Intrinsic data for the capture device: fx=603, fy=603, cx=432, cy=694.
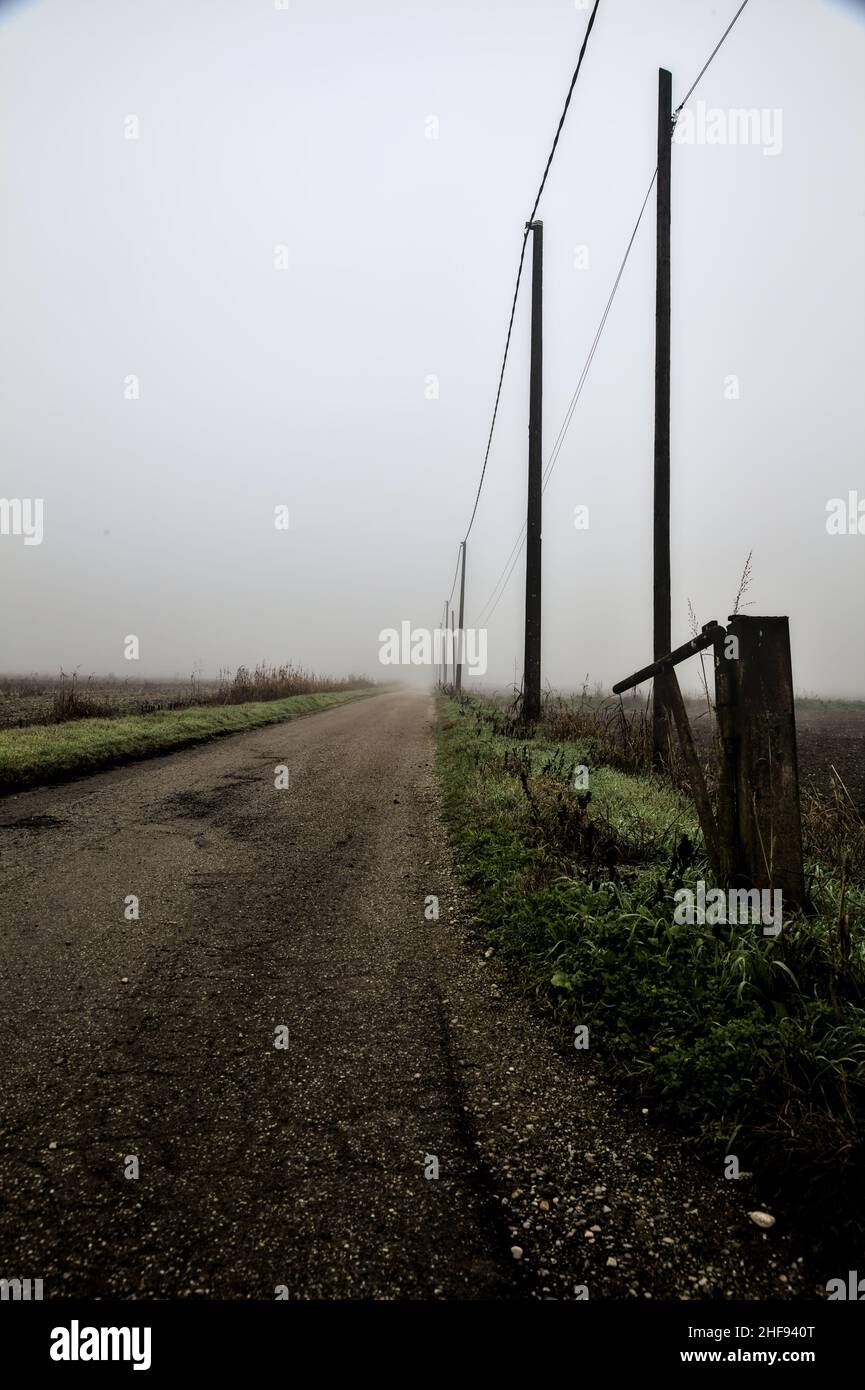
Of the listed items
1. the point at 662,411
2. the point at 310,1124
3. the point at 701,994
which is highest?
the point at 662,411

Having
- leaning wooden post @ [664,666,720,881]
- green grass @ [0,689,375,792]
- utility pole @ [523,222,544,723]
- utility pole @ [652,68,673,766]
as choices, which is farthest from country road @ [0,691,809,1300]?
utility pole @ [523,222,544,723]

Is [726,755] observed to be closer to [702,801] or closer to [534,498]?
[702,801]

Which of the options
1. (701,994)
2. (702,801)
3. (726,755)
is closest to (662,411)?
(726,755)

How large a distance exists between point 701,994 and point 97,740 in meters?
8.81

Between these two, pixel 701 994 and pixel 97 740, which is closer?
pixel 701 994

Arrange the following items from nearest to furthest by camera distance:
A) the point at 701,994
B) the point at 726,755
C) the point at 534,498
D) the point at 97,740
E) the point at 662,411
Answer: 1. the point at 701,994
2. the point at 726,755
3. the point at 662,411
4. the point at 97,740
5. the point at 534,498

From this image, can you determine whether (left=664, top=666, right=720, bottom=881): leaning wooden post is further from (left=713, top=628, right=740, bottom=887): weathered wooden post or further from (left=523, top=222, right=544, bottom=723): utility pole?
(left=523, top=222, right=544, bottom=723): utility pole

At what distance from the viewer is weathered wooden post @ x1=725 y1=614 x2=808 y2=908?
3.10 meters

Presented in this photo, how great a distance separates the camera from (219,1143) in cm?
204

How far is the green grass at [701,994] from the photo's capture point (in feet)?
6.39

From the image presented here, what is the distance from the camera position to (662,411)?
7.99 m

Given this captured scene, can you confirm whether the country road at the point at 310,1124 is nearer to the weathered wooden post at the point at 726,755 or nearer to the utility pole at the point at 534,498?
the weathered wooden post at the point at 726,755

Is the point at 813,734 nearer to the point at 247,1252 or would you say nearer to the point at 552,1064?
the point at 552,1064
